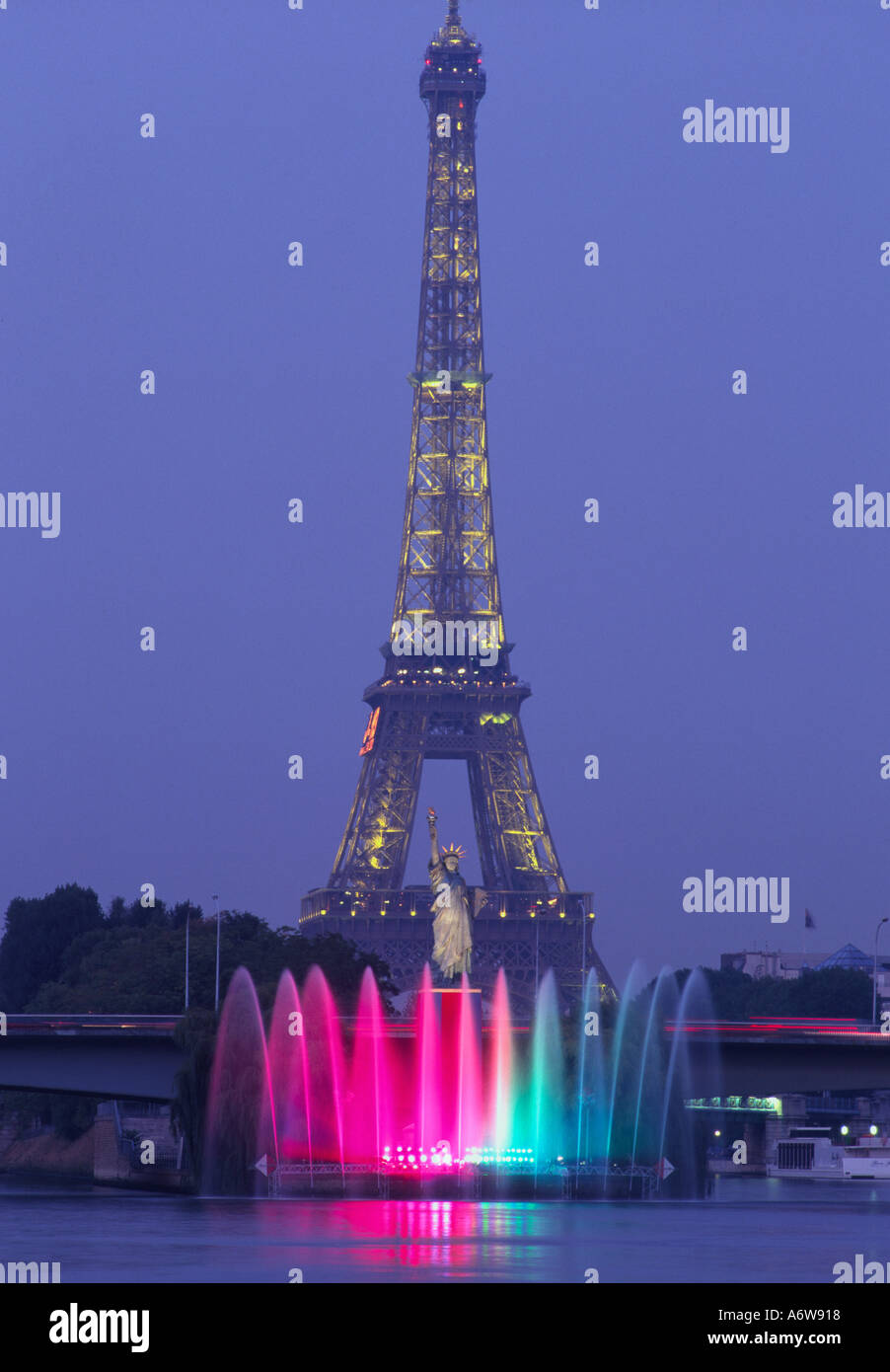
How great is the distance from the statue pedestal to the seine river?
19.1 ft

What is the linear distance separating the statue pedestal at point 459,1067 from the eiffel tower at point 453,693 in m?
50.4

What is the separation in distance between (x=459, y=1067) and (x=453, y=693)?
63907mm

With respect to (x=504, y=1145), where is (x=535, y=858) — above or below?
above

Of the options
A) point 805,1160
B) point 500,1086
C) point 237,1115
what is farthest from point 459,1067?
point 805,1160

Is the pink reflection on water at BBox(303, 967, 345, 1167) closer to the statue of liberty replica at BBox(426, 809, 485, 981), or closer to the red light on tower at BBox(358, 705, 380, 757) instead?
the statue of liberty replica at BBox(426, 809, 485, 981)

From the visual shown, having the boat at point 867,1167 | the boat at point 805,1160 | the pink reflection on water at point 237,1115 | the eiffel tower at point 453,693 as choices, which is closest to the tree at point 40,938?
the eiffel tower at point 453,693

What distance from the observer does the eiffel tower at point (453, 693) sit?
133625 mm

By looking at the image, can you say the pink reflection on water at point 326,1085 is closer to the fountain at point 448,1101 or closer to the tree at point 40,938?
the fountain at point 448,1101

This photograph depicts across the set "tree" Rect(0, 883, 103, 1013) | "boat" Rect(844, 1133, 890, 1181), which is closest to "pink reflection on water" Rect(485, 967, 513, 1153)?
"boat" Rect(844, 1133, 890, 1181)

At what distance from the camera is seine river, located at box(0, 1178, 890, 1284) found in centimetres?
4603

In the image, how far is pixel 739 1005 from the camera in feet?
568
